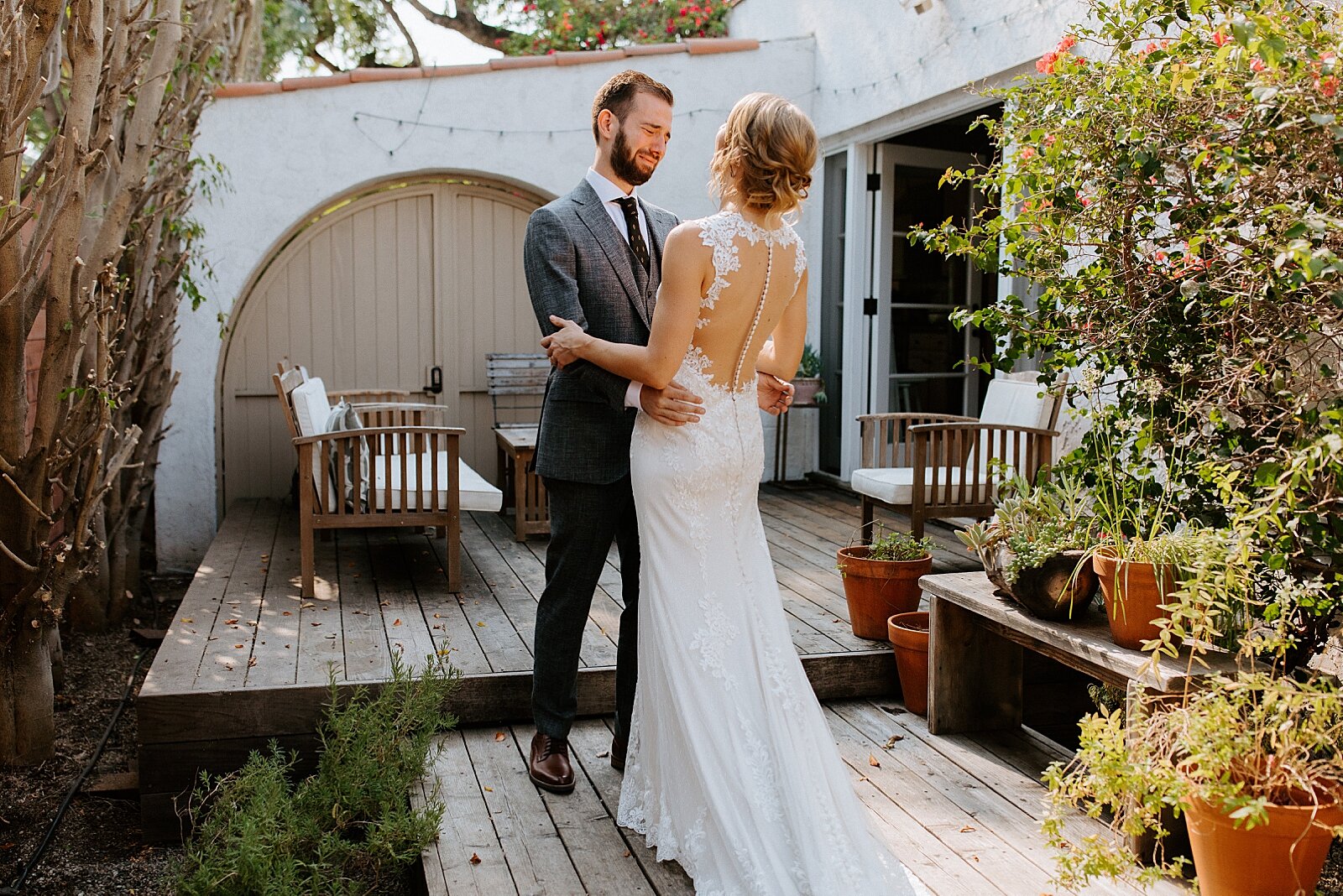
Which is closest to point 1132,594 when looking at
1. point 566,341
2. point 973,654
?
point 973,654

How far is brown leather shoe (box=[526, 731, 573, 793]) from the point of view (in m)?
3.28

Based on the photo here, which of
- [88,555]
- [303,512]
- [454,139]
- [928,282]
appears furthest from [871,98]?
[88,555]

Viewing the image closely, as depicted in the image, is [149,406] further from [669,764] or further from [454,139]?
[669,764]

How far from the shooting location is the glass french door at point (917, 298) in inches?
297

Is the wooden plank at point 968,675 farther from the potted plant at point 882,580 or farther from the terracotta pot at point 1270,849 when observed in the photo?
the terracotta pot at point 1270,849

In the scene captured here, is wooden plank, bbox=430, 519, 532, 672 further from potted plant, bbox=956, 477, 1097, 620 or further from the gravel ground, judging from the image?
potted plant, bbox=956, 477, 1097, 620

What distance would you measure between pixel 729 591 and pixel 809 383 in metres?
5.17

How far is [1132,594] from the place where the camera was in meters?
2.98

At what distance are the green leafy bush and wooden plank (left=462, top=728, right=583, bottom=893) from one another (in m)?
0.17

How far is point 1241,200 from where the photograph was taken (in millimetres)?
2916

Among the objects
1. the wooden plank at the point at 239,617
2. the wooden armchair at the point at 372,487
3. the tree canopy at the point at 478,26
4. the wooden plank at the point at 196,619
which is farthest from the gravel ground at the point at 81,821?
the tree canopy at the point at 478,26

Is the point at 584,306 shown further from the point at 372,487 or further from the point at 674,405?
the point at 372,487

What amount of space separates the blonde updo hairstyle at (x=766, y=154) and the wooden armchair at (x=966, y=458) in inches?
110

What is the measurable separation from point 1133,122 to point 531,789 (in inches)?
94.2
